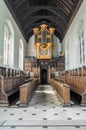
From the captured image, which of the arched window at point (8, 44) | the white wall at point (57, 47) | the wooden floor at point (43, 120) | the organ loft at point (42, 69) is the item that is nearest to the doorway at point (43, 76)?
the organ loft at point (42, 69)

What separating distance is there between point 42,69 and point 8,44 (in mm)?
8948

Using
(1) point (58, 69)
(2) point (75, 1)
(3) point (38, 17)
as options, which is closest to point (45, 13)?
(3) point (38, 17)

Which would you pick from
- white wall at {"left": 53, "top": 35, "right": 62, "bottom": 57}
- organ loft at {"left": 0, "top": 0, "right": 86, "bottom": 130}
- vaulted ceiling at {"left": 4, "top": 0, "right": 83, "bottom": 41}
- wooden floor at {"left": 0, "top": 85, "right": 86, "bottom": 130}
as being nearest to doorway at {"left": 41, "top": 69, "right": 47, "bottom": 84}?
organ loft at {"left": 0, "top": 0, "right": 86, "bottom": 130}

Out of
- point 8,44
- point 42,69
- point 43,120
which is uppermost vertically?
point 8,44

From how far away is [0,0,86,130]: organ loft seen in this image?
501 centimetres

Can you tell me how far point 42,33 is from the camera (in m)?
21.0

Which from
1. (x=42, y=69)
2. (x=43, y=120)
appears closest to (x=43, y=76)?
(x=42, y=69)

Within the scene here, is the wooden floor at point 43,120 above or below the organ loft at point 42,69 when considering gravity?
below

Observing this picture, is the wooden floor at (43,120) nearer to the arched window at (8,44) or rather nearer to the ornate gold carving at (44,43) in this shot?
the arched window at (8,44)

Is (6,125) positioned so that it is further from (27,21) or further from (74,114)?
(27,21)

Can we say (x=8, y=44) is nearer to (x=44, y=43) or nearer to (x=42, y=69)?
(x=44, y=43)

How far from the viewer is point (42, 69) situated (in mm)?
22672

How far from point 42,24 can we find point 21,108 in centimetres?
1550

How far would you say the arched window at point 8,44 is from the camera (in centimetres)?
1388
